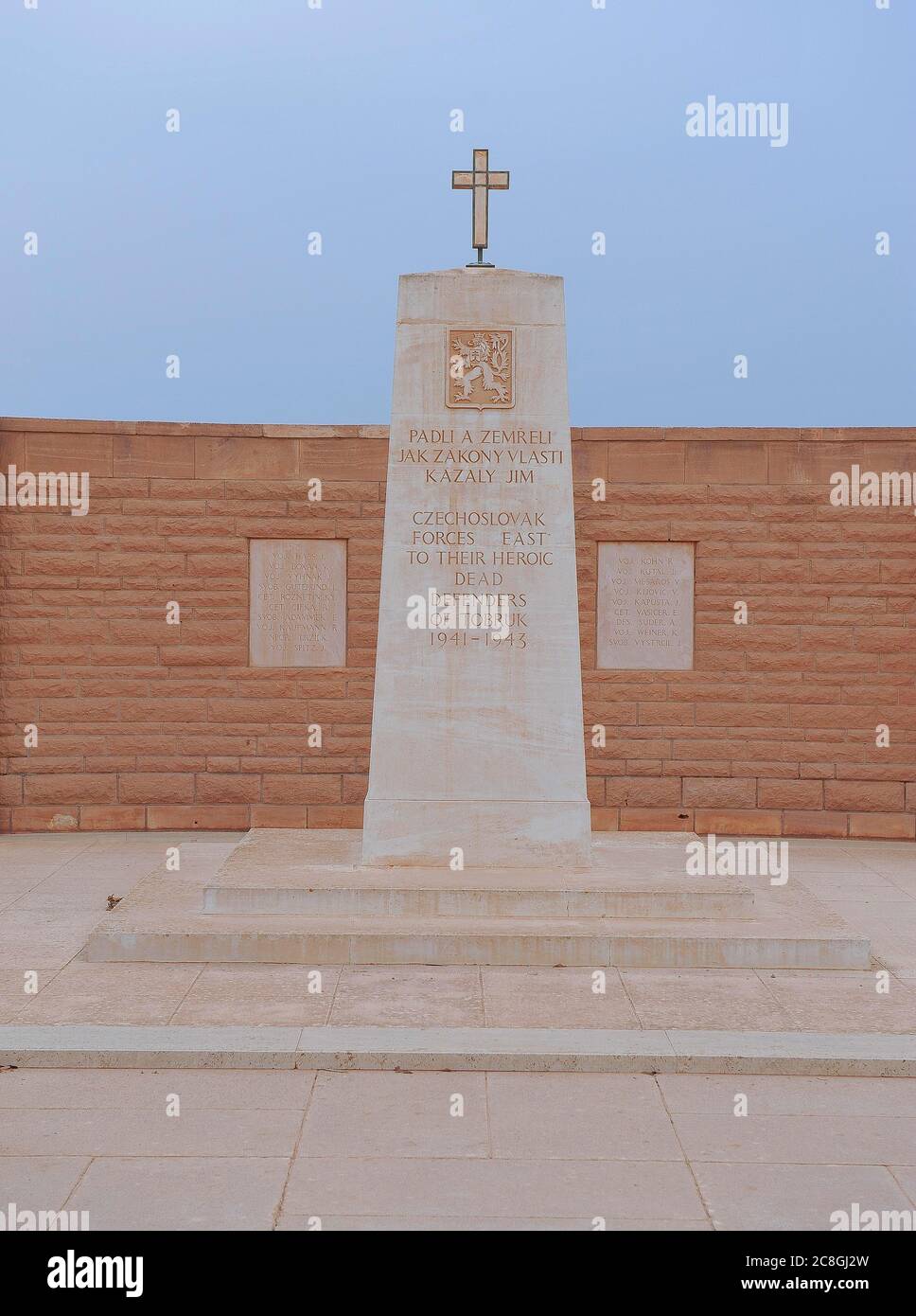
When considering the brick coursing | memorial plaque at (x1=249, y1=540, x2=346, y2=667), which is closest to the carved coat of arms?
the brick coursing

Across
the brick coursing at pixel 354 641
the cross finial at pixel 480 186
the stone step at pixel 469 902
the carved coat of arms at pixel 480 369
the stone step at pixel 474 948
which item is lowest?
the stone step at pixel 474 948

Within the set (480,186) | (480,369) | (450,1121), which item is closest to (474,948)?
(450,1121)

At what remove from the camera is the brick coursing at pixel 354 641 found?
10.3m

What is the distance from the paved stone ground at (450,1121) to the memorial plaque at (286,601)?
4.32 meters

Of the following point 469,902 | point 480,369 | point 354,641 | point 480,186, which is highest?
point 480,186

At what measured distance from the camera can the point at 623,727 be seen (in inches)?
412

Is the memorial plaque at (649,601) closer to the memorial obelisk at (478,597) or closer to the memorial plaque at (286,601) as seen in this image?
the memorial plaque at (286,601)

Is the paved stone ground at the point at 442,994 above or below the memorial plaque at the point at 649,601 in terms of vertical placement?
below

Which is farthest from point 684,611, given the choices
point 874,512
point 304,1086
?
point 304,1086

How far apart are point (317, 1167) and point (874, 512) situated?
809 centimetres

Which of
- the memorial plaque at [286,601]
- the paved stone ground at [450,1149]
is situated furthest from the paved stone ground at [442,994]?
the memorial plaque at [286,601]

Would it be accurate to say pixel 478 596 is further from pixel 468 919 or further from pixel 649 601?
pixel 649 601

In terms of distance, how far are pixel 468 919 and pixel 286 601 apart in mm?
4592

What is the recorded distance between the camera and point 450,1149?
3.99 meters
